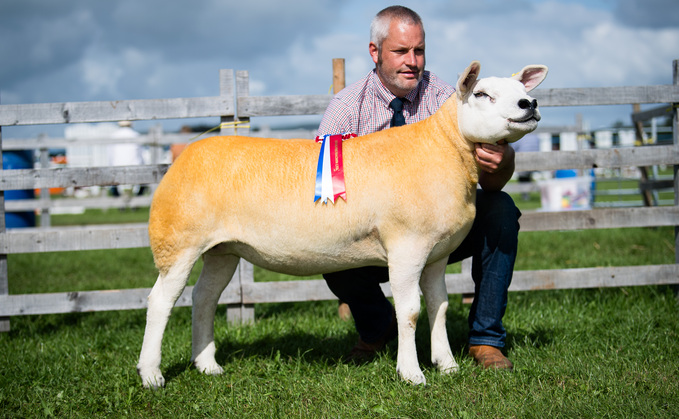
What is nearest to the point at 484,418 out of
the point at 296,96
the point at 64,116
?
the point at 296,96

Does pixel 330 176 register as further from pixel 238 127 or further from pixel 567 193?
pixel 567 193

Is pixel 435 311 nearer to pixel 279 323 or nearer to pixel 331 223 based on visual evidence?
pixel 331 223

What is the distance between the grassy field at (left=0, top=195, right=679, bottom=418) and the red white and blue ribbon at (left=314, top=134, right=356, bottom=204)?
106 centimetres

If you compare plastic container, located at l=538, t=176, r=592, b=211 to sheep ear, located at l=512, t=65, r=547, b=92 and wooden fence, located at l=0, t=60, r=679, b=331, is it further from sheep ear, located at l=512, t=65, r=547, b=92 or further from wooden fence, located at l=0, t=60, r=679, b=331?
sheep ear, located at l=512, t=65, r=547, b=92

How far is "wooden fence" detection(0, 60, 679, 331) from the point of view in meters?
4.42

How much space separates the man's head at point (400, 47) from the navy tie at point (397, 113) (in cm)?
6

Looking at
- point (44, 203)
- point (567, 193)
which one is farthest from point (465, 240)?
point (44, 203)

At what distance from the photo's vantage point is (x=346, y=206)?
9.64ft

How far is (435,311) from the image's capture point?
3.23 m

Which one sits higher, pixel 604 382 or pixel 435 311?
pixel 435 311

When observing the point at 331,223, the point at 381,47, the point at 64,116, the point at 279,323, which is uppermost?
the point at 381,47

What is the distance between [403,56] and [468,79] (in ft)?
2.37

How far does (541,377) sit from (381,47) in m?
2.21

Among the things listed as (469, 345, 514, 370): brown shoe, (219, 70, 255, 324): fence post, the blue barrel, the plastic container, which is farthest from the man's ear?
the plastic container
